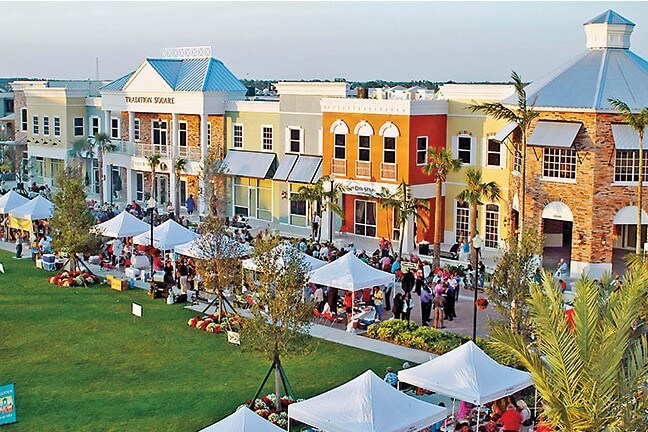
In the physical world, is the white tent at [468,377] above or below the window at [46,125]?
below

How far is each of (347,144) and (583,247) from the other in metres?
12.4

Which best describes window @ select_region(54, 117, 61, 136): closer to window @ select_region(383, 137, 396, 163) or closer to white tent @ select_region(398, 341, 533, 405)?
window @ select_region(383, 137, 396, 163)

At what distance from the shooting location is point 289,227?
45812 millimetres

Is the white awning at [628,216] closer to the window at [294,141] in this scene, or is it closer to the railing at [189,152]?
the window at [294,141]

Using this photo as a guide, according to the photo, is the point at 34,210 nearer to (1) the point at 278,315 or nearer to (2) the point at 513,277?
(1) the point at 278,315

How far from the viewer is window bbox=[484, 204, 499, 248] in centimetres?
3894

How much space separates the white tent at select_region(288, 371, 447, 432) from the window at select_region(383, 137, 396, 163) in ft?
76.8

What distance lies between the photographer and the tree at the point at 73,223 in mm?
32344

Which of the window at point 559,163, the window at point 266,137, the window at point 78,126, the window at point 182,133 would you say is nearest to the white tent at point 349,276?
the window at point 559,163

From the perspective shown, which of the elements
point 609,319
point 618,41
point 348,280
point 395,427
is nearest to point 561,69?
point 618,41

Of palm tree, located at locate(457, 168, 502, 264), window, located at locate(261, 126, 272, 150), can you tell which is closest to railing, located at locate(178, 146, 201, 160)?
window, located at locate(261, 126, 272, 150)

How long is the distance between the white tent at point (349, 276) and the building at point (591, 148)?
8.97 m

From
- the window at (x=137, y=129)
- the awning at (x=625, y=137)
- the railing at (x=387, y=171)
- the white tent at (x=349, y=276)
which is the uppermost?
the window at (x=137, y=129)

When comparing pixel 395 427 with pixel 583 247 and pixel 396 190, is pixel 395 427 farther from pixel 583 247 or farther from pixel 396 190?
pixel 396 190
